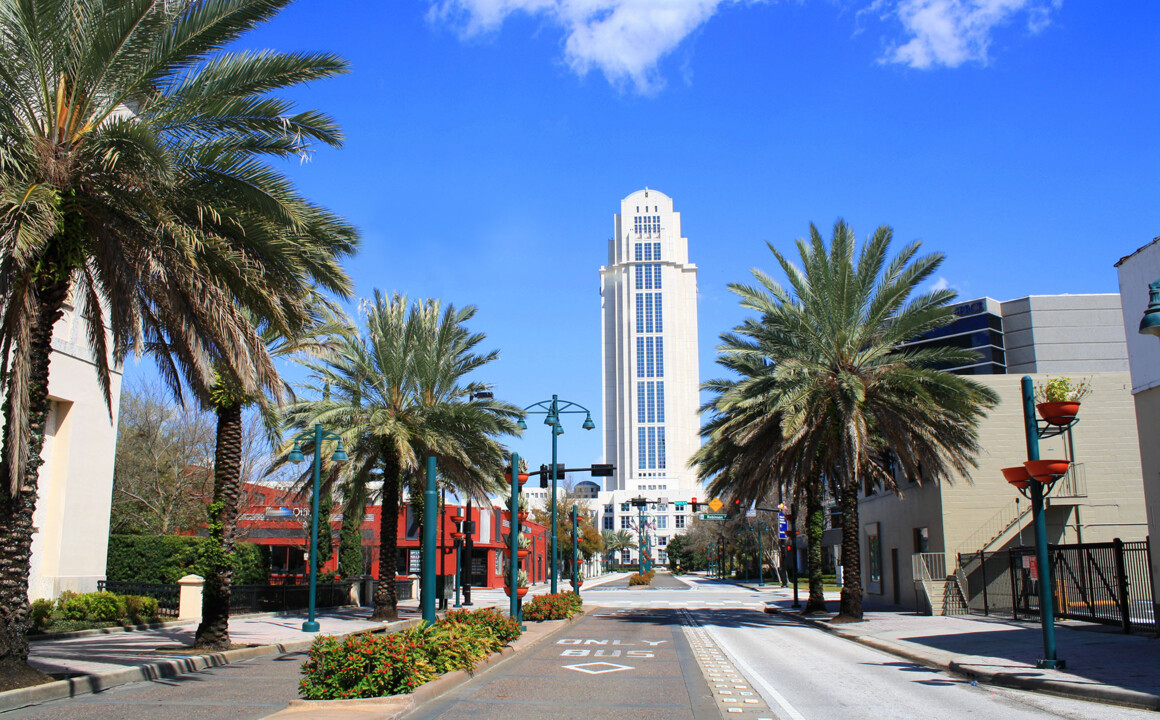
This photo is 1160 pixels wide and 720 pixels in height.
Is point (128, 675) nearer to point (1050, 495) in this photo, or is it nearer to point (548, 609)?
point (548, 609)

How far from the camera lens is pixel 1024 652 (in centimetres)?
1692

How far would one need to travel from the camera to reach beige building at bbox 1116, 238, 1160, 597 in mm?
17672

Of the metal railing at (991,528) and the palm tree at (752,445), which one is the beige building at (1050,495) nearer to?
the metal railing at (991,528)

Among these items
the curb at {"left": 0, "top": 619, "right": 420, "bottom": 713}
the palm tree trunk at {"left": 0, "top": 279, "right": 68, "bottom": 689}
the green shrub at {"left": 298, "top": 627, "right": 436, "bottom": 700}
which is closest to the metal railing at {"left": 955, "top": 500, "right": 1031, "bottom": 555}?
the curb at {"left": 0, "top": 619, "right": 420, "bottom": 713}

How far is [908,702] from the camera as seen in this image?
38.4 feet

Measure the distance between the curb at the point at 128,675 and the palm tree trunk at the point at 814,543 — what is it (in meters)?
18.5

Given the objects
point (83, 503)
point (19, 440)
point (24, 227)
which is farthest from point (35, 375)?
point (83, 503)

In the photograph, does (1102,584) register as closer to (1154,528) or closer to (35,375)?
(1154,528)

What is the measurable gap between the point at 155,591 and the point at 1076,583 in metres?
25.6

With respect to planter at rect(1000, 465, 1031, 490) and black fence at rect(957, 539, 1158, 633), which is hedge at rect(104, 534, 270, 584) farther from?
black fence at rect(957, 539, 1158, 633)

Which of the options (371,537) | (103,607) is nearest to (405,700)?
(103,607)

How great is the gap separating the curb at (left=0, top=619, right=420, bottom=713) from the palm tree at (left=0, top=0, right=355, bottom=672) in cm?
50

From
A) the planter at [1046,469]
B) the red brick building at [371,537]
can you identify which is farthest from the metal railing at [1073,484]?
the red brick building at [371,537]

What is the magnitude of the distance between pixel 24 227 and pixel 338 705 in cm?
689
